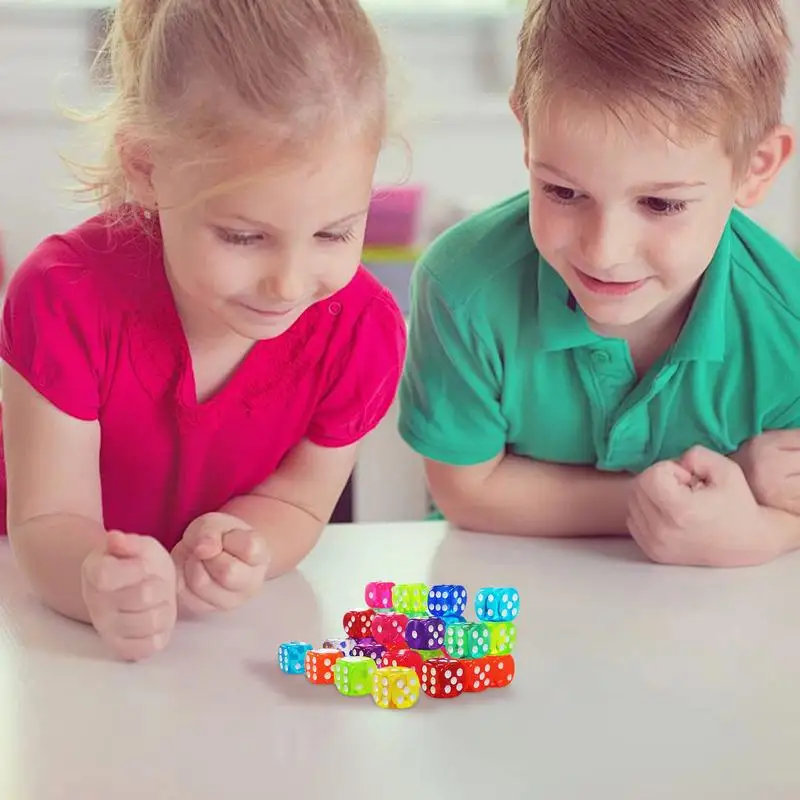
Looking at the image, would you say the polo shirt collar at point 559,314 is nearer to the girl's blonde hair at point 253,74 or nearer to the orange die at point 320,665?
the girl's blonde hair at point 253,74

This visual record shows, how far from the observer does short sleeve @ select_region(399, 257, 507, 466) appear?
3.56 ft

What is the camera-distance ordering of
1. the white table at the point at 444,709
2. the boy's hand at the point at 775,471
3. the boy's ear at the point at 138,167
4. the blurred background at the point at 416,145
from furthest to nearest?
the blurred background at the point at 416,145, the boy's hand at the point at 775,471, the boy's ear at the point at 138,167, the white table at the point at 444,709

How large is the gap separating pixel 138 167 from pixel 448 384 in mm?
330

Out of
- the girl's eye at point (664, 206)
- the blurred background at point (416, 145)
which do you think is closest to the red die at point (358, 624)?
the girl's eye at point (664, 206)

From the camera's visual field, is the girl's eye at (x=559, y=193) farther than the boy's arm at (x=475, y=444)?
No

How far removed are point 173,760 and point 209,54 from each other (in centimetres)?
41

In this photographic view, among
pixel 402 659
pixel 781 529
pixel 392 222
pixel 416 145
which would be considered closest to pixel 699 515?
pixel 781 529

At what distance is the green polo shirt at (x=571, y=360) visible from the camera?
3.51 feet

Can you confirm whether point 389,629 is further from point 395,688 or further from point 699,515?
point 699,515

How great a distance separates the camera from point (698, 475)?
41.6 inches

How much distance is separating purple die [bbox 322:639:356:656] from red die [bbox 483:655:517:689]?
0.32 ft

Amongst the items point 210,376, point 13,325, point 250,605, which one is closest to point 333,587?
point 250,605

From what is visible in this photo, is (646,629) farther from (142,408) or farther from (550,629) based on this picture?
(142,408)

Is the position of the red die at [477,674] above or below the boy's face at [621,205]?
below
